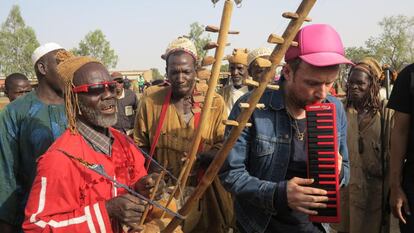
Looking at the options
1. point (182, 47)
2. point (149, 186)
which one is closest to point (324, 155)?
point (149, 186)

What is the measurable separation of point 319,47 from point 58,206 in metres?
1.47

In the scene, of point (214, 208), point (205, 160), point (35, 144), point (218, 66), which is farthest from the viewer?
point (214, 208)

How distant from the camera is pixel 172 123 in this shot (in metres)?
3.46

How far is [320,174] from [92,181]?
3.72ft

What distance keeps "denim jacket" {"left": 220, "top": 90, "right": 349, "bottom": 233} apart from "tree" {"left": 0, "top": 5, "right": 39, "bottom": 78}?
185ft

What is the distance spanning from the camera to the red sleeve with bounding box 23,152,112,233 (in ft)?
6.11

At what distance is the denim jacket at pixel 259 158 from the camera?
221 cm

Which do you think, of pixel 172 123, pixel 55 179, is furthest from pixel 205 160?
pixel 55 179

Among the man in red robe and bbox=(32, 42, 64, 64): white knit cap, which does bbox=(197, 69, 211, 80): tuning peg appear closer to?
the man in red robe

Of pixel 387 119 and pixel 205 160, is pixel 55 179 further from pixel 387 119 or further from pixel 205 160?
pixel 387 119

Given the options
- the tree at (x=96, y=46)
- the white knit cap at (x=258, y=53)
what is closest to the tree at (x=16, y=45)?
the tree at (x=96, y=46)

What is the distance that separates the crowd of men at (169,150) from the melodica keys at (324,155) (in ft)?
0.25

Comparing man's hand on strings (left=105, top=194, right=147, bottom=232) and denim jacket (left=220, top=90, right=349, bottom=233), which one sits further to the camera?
denim jacket (left=220, top=90, right=349, bottom=233)

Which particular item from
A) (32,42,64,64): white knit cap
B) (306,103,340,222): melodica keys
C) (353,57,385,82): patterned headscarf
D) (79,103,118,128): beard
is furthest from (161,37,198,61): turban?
(353,57,385,82): patterned headscarf
